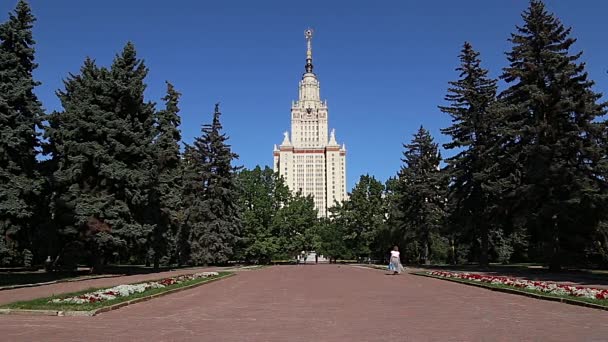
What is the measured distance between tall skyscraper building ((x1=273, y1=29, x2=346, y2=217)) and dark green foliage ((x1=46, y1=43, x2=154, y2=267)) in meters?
128

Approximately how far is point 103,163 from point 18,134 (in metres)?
6.61

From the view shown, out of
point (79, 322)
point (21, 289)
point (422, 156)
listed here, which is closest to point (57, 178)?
point (21, 289)

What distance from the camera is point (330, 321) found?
11.1 meters

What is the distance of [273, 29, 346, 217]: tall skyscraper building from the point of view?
164500 mm

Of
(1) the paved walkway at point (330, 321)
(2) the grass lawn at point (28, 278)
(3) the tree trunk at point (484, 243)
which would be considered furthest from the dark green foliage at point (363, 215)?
(1) the paved walkway at point (330, 321)

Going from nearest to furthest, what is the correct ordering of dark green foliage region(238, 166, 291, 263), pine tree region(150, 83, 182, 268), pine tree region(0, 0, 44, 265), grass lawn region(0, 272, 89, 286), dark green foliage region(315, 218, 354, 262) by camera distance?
1. grass lawn region(0, 272, 89, 286)
2. pine tree region(0, 0, 44, 265)
3. pine tree region(150, 83, 182, 268)
4. dark green foliage region(238, 166, 291, 263)
5. dark green foliage region(315, 218, 354, 262)

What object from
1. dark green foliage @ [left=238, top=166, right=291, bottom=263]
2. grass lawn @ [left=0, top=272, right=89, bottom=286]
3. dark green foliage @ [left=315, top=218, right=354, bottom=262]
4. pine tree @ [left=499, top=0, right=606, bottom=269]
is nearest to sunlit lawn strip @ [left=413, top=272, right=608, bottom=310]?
pine tree @ [left=499, top=0, right=606, bottom=269]

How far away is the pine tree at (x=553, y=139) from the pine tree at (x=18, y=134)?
2517cm

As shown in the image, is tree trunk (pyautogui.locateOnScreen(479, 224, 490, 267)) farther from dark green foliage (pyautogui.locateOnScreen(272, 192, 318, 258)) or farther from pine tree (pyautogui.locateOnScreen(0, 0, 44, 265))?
dark green foliage (pyautogui.locateOnScreen(272, 192, 318, 258))

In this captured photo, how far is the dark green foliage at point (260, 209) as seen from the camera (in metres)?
66.1

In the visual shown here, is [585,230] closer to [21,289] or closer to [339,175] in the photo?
Answer: [21,289]

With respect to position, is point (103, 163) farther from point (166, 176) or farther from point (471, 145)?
point (471, 145)

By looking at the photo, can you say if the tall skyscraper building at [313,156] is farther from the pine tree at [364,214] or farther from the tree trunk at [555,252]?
the tree trunk at [555,252]

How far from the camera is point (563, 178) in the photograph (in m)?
27.3
